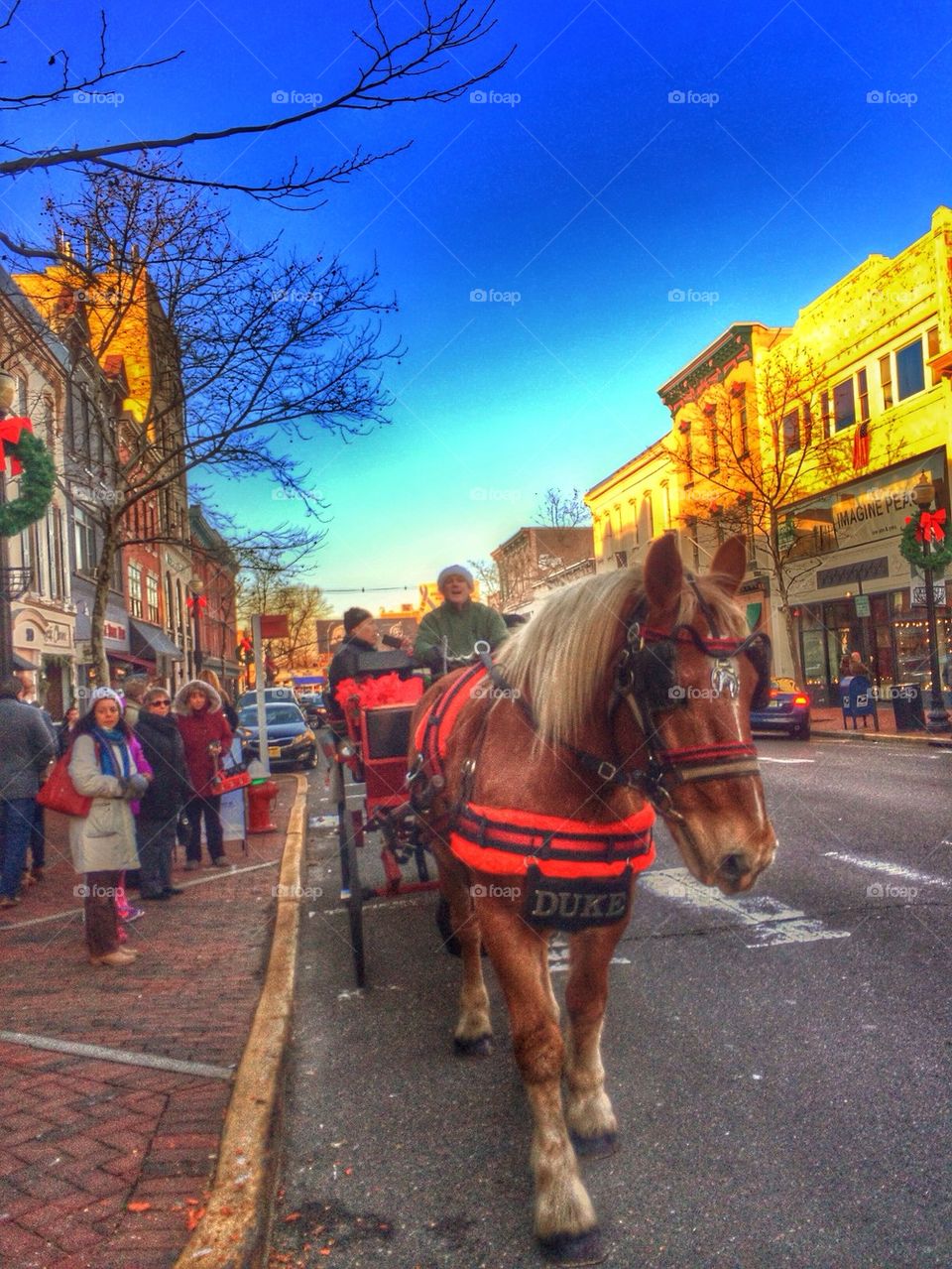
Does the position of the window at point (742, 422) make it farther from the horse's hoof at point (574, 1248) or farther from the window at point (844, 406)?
the horse's hoof at point (574, 1248)

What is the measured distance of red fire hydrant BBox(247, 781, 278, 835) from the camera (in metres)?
12.1

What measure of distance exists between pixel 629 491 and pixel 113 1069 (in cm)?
4249

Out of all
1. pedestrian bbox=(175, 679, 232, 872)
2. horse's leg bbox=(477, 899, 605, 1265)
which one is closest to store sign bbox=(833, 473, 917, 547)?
pedestrian bbox=(175, 679, 232, 872)

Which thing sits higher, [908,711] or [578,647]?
[578,647]

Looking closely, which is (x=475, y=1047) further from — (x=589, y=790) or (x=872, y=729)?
(x=872, y=729)

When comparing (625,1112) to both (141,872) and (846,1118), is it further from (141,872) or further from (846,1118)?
(141,872)

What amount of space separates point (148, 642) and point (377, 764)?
Answer: 27429 millimetres

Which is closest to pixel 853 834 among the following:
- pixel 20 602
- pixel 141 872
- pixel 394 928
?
pixel 394 928

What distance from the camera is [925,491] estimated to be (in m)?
18.8

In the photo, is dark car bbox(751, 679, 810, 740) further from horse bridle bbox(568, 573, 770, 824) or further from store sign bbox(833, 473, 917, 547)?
horse bridle bbox(568, 573, 770, 824)

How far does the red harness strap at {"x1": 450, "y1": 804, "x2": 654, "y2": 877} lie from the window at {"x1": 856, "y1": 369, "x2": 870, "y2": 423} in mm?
27862

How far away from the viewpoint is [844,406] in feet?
95.3

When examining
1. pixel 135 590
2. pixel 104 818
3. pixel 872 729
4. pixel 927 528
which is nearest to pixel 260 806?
pixel 104 818

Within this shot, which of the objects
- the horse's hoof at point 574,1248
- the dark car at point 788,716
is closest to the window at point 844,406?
the dark car at point 788,716
